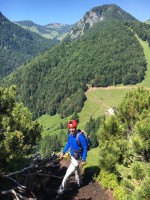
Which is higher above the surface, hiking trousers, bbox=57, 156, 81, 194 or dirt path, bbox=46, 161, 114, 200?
hiking trousers, bbox=57, 156, 81, 194

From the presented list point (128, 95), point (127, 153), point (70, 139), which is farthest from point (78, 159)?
point (128, 95)

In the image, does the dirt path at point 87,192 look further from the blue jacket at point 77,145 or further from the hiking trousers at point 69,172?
the blue jacket at point 77,145

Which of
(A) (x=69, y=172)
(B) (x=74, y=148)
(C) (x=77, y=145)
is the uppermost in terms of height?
(C) (x=77, y=145)

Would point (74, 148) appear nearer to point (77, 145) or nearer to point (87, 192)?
point (77, 145)

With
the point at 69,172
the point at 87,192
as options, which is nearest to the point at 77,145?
the point at 69,172

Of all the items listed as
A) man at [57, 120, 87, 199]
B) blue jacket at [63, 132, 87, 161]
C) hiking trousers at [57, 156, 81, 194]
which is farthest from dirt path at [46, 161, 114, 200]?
blue jacket at [63, 132, 87, 161]

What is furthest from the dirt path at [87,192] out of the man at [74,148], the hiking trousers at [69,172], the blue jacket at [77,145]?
the blue jacket at [77,145]

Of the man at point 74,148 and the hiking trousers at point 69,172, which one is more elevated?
the man at point 74,148

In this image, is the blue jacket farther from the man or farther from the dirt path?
the dirt path

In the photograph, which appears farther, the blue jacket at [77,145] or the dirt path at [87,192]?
the dirt path at [87,192]

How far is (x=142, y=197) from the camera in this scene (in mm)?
10867

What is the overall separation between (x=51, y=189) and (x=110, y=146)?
14.3 feet

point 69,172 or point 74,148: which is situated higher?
point 74,148

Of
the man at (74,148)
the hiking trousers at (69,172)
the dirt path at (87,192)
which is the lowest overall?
the dirt path at (87,192)
